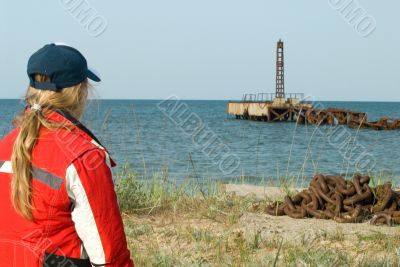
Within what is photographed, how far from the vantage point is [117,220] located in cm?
214

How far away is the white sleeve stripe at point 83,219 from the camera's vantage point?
209 cm

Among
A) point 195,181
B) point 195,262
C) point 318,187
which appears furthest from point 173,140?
point 195,262

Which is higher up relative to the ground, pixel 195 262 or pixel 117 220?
pixel 117 220

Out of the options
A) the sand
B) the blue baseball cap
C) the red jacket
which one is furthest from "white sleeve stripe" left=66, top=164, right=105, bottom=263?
the sand

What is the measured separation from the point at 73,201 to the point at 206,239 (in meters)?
2.96

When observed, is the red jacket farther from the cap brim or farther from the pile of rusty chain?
the pile of rusty chain

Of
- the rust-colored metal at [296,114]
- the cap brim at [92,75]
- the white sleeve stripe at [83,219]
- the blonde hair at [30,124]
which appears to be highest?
the cap brim at [92,75]

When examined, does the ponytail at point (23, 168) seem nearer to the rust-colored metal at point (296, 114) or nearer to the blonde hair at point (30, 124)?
the blonde hair at point (30, 124)

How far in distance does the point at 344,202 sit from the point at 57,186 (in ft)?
14.3

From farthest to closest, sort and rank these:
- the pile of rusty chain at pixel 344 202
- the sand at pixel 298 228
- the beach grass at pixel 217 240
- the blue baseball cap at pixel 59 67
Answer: the pile of rusty chain at pixel 344 202
the sand at pixel 298 228
the beach grass at pixel 217 240
the blue baseball cap at pixel 59 67

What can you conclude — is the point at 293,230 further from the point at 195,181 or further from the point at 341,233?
the point at 195,181

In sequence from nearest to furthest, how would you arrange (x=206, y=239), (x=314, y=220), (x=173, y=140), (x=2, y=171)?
1. (x=2, y=171)
2. (x=206, y=239)
3. (x=314, y=220)
4. (x=173, y=140)

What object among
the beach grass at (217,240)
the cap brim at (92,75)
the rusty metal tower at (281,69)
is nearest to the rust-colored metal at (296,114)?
the rusty metal tower at (281,69)

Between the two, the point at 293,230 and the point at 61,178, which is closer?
the point at 61,178
